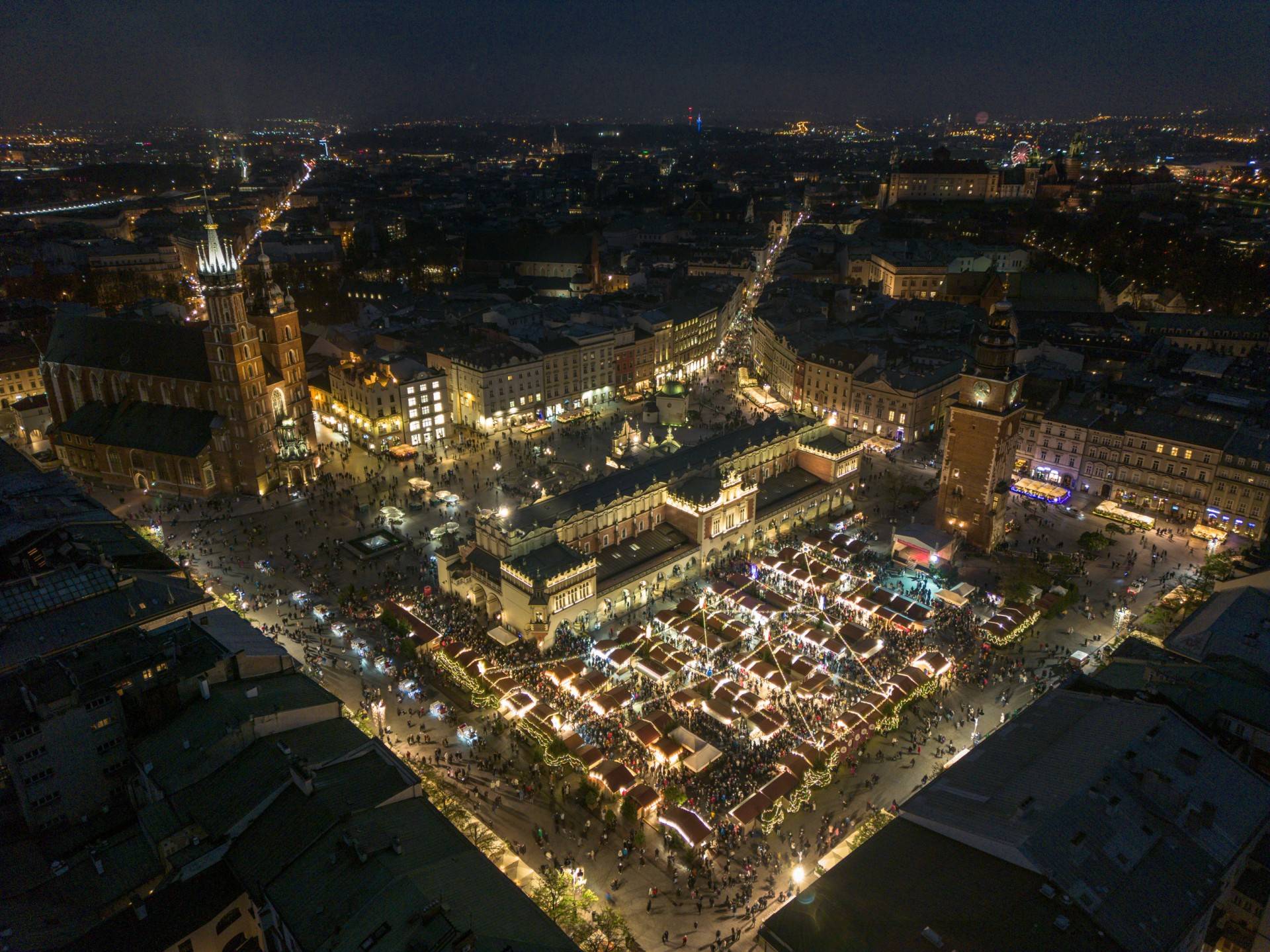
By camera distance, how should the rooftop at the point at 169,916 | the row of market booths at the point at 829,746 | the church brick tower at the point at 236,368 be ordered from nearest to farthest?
the rooftop at the point at 169,916, the row of market booths at the point at 829,746, the church brick tower at the point at 236,368

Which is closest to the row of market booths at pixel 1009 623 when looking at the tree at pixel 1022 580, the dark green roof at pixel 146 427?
the tree at pixel 1022 580

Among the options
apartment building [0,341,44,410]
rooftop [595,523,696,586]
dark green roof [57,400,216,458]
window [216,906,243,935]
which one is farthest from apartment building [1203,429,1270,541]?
apartment building [0,341,44,410]

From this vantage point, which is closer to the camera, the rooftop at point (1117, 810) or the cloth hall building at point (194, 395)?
the rooftop at point (1117, 810)

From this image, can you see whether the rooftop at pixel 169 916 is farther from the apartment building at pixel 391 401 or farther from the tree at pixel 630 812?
the apartment building at pixel 391 401

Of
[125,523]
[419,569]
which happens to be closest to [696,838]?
[419,569]

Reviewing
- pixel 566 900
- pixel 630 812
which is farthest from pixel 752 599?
pixel 566 900

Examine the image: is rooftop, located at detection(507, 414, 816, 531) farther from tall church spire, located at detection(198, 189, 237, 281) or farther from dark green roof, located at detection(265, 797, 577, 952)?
tall church spire, located at detection(198, 189, 237, 281)
